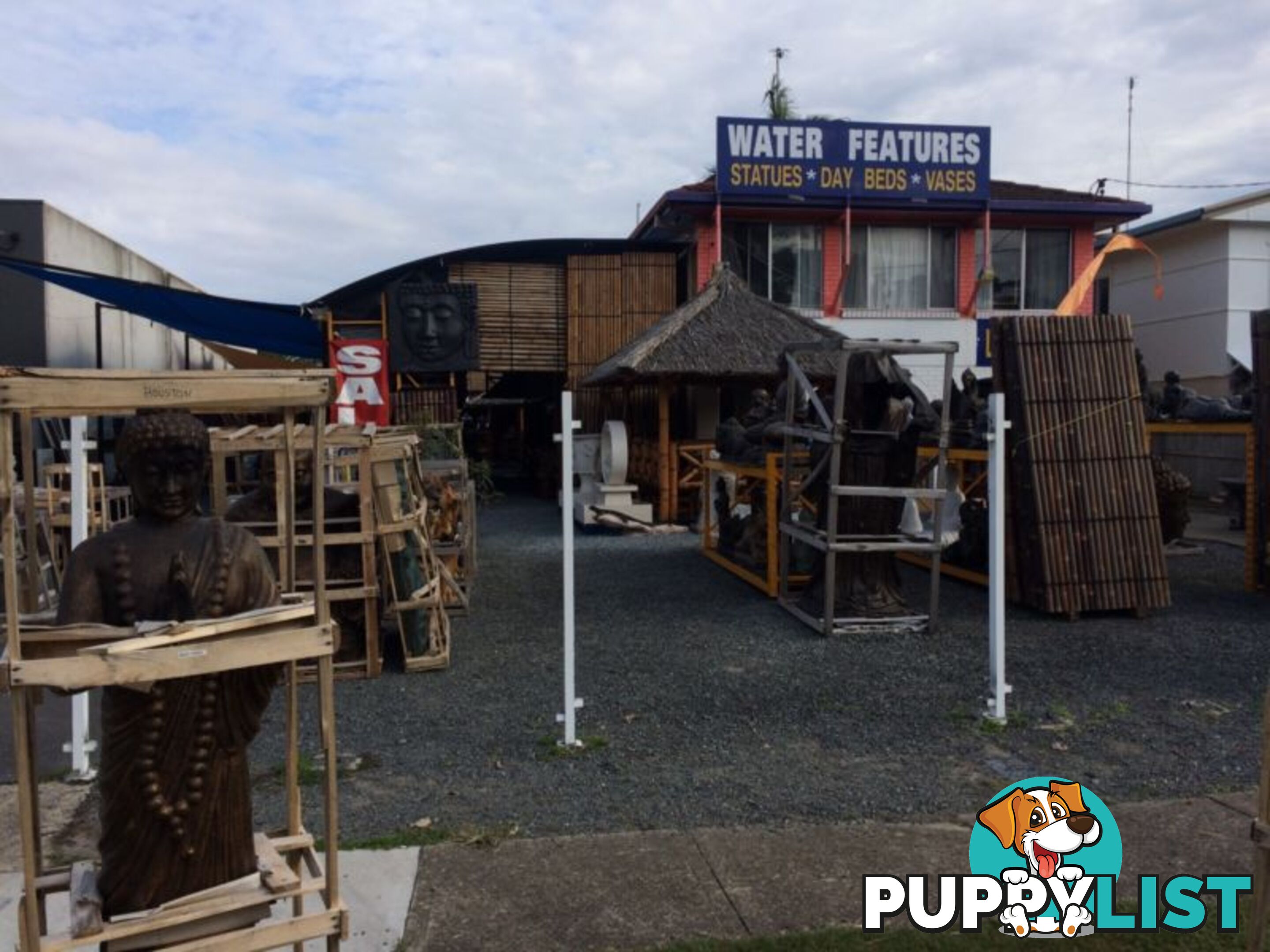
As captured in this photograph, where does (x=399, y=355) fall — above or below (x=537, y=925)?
above

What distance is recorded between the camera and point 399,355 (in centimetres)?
1279

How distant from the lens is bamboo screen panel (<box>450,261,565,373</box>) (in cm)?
1669

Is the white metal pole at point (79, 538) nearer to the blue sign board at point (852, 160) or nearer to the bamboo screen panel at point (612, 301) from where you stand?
the bamboo screen panel at point (612, 301)

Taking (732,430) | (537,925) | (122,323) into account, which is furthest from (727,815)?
(122,323)

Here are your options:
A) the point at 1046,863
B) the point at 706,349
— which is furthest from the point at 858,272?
the point at 1046,863

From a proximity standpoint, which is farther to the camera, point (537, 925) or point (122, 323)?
point (122, 323)

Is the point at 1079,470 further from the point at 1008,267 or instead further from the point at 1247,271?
the point at 1247,271

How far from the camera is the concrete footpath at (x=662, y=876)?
3441 mm

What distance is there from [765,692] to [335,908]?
3.96m

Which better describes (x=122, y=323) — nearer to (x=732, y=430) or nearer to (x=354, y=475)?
(x=354, y=475)

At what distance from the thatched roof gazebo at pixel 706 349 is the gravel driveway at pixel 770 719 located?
A: 506cm

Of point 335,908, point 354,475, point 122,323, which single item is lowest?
point 335,908

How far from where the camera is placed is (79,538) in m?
4.91

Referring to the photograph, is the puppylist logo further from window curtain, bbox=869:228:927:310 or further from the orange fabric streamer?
window curtain, bbox=869:228:927:310
